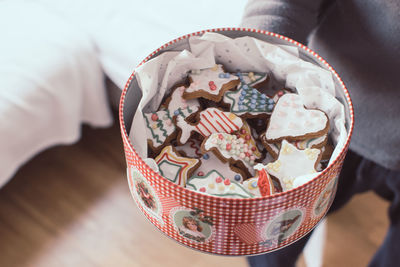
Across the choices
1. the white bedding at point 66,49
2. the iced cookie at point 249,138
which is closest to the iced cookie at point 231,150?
the iced cookie at point 249,138

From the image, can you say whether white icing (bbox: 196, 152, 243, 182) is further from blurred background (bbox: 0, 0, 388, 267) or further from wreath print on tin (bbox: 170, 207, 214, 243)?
blurred background (bbox: 0, 0, 388, 267)

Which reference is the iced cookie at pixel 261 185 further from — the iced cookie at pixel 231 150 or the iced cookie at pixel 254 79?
the iced cookie at pixel 254 79

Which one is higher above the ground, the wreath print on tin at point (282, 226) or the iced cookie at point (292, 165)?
the iced cookie at point (292, 165)

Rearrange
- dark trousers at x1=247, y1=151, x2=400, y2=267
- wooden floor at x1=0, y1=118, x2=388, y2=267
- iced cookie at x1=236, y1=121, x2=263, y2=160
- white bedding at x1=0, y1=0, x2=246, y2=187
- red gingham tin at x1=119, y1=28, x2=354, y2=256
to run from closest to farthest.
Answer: red gingham tin at x1=119, y1=28, x2=354, y2=256
iced cookie at x1=236, y1=121, x2=263, y2=160
dark trousers at x1=247, y1=151, x2=400, y2=267
white bedding at x1=0, y1=0, x2=246, y2=187
wooden floor at x1=0, y1=118, x2=388, y2=267

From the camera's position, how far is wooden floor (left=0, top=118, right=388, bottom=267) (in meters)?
1.23

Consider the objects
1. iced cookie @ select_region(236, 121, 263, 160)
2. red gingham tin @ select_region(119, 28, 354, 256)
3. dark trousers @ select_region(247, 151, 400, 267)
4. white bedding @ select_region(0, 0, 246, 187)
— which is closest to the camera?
red gingham tin @ select_region(119, 28, 354, 256)

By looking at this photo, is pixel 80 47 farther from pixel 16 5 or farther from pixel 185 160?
pixel 185 160

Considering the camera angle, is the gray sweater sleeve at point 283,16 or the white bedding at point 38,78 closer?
the gray sweater sleeve at point 283,16

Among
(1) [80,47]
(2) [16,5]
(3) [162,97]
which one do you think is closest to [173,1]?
(1) [80,47]

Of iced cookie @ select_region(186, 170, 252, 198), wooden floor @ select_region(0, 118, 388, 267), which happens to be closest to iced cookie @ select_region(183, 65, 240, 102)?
iced cookie @ select_region(186, 170, 252, 198)

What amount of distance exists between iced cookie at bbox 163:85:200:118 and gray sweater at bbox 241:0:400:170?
5.6 inches

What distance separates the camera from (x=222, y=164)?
514 millimetres

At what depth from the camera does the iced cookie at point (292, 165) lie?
1.55 feet

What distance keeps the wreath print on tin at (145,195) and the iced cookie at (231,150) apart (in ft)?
0.28
